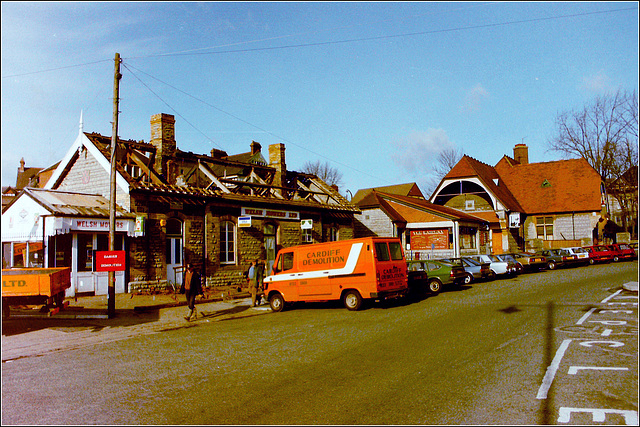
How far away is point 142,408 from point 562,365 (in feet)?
20.8

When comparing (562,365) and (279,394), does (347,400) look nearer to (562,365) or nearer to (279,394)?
(279,394)

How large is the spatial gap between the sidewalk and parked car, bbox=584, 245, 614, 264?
24.4m

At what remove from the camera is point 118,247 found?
19625 mm

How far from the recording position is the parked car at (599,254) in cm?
3238

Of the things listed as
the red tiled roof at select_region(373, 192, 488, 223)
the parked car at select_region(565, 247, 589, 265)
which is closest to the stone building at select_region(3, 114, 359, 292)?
the red tiled roof at select_region(373, 192, 488, 223)

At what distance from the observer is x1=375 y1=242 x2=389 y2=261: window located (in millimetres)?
15409

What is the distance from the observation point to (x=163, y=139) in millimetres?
22359

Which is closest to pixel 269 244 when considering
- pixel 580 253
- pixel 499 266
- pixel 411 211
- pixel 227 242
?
pixel 227 242

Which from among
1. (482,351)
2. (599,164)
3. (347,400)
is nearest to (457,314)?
(482,351)

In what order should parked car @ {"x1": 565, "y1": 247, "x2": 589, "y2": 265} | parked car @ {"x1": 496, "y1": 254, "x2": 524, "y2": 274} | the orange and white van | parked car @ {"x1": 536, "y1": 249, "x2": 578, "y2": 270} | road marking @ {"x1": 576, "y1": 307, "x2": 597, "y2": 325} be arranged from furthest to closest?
parked car @ {"x1": 565, "y1": 247, "x2": 589, "y2": 265}, parked car @ {"x1": 536, "y1": 249, "x2": 578, "y2": 270}, parked car @ {"x1": 496, "y1": 254, "x2": 524, "y2": 274}, the orange and white van, road marking @ {"x1": 576, "y1": 307, "x2": 597, "y2": 325}

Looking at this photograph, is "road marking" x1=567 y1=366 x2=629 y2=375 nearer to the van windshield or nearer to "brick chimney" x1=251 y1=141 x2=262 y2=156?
the van windshield

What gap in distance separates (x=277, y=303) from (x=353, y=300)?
288cm

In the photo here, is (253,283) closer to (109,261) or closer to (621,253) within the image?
(109,261)

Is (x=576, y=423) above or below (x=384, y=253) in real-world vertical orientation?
below
